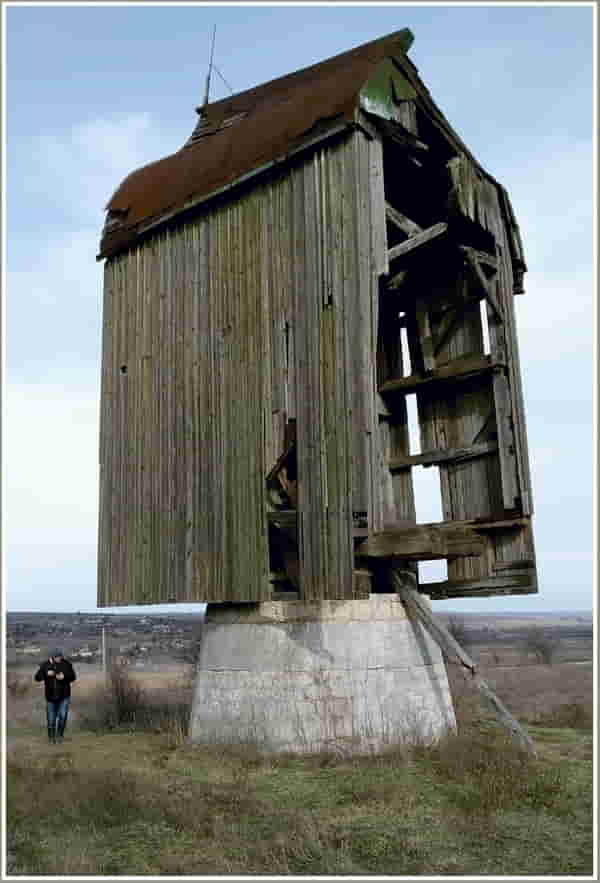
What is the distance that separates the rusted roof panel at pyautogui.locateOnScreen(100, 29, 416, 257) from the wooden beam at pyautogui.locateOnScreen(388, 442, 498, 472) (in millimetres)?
5513

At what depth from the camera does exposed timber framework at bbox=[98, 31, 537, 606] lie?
1168 centimetres

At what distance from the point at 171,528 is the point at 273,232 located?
4.96 m

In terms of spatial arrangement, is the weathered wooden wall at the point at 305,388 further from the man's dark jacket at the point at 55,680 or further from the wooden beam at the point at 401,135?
the man's dark jacket at the point at 55,680

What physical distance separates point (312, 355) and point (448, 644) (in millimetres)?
4486

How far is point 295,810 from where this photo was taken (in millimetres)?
8562

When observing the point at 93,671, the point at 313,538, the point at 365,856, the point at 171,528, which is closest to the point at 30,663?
the point at 93,671

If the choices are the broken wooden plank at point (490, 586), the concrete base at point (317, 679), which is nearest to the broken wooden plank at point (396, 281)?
the broken wooden plank at point (490, 586)

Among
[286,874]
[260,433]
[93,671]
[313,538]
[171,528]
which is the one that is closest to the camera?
[286,874]

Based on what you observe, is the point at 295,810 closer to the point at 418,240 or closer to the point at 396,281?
the point at 418,240

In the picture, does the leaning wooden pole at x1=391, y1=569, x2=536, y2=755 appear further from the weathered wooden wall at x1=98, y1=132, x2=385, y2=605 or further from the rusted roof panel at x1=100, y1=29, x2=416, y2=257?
the rusted roof panel at x1=100, y1=29, x2=416, y2=257

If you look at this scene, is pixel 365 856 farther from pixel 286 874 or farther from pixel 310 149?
pixel 310 149

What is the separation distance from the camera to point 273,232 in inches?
502

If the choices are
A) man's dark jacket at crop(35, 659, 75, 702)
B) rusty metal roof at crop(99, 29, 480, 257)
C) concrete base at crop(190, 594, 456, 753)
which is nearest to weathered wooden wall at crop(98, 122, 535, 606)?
rusty metal roof at crop(99, 29, 480, 257)

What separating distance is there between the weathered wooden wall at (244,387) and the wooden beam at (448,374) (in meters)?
2.97
